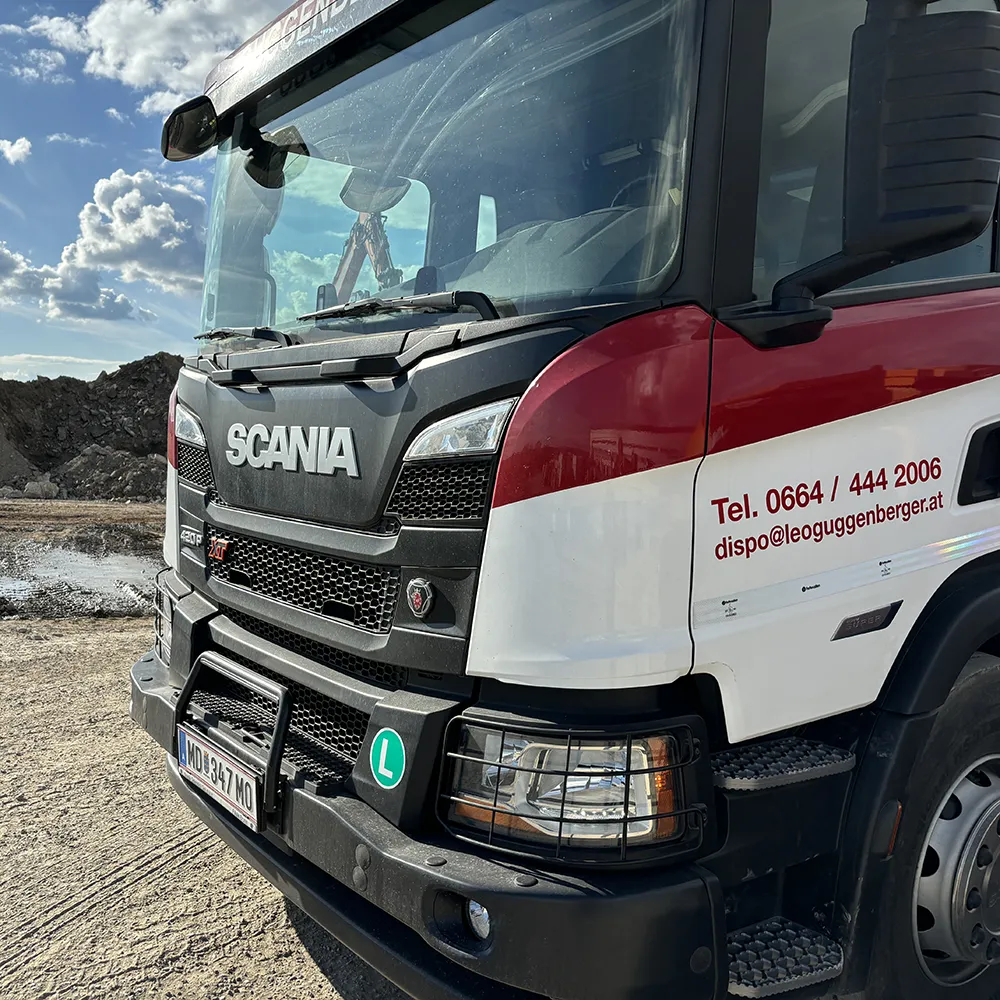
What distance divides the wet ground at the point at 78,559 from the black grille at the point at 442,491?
6499mm

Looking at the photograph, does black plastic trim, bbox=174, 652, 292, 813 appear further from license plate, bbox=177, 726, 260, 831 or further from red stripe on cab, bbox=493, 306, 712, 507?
red stripe on cab, bbox=493, 306, 712, 507

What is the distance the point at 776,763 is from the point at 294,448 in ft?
4.59

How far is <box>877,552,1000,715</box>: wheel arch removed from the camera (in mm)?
2146

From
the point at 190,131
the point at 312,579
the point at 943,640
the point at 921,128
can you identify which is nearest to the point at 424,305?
the point at 312,579

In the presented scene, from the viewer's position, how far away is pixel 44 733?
4.71 m

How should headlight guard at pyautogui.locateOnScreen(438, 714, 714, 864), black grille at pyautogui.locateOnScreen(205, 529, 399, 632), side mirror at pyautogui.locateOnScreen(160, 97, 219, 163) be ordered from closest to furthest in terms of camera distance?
1. headlight guard at pyautogui.locateOnScreen(438, 714, 714, 864)
2. black grille at pyautogui.locateOnScreen(205, 529, 399, 632)
3. side mirror at pyautogui.locateOnScreen(160, 97, 219, 163)

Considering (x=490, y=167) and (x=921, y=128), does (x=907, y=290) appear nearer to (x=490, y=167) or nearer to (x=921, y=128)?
(x=921, y=128)

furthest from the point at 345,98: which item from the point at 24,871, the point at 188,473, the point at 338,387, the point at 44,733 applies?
the point at 44,733

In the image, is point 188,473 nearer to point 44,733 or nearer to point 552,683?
point 552,683

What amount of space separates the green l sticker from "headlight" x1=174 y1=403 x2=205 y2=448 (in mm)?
1291

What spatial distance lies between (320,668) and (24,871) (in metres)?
1.88

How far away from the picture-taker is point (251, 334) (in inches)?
111

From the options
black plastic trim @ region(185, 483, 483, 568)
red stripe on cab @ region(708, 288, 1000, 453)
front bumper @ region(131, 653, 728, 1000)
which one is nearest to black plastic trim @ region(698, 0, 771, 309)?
red stripe on cab @ region(708, 288, 1000, 453)

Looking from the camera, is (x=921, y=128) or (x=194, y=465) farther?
(x=194, y=465)
